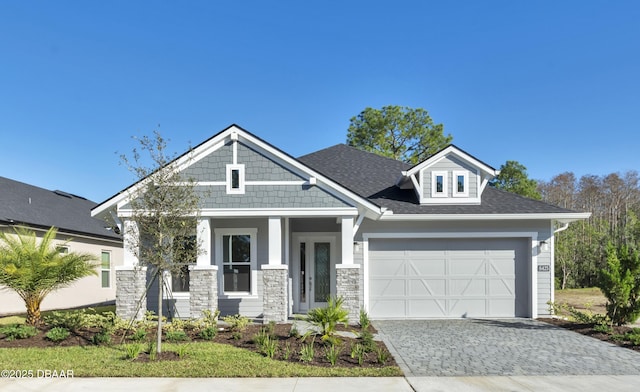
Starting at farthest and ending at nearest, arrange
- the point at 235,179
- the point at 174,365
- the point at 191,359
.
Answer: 1. the point at 235,179
2. the point at 191,359
3. the point at 174,365

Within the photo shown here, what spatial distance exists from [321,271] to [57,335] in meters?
7.47

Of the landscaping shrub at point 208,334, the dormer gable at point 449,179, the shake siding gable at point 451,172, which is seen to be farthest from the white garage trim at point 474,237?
the landscaping shrub at point 208,334

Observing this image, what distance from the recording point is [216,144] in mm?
12531

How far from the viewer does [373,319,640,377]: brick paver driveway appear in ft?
25.4

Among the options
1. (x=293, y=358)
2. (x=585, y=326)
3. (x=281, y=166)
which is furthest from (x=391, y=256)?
(x=293, y=358)

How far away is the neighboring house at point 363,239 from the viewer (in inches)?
485

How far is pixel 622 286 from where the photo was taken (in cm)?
1120

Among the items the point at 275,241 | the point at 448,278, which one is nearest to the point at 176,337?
the point at 275,241

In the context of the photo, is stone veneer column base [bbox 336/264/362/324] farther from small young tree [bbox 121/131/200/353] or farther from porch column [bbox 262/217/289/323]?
small young tree [bbox 121/131/200/353]

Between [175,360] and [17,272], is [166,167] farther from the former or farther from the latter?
[17,272]

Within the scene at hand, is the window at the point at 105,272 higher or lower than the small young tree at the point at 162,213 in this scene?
lower

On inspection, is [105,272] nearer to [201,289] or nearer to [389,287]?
[201,289]

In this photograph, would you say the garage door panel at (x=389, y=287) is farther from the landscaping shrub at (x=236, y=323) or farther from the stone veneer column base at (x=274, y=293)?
the landscaping shrub at (x=236, y=323)

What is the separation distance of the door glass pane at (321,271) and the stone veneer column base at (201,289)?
3766 mm
